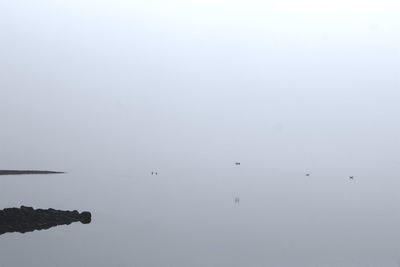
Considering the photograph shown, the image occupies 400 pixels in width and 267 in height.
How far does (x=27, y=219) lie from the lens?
3466 centimetres

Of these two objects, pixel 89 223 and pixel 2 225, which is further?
pixel 89 223

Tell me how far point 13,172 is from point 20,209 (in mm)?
57520

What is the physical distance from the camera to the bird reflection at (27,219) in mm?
31067

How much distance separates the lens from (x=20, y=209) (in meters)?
36.2

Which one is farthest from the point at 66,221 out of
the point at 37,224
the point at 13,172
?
the point at 13,172

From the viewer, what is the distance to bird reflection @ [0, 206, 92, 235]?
3107 cm

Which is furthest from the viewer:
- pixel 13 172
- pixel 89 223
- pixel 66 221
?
pixel 13 172

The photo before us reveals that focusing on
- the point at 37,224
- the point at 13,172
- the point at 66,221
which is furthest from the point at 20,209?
the point at 13,172

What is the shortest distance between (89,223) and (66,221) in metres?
10.0

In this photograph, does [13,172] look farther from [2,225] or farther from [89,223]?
Result: [2,225]

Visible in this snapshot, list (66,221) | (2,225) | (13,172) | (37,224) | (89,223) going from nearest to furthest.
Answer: (2,225) → (37,224) → (66,221) → (89,223) → (13,172)

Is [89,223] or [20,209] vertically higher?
[20,209]

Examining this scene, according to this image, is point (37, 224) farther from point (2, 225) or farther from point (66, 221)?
point (66, 221)

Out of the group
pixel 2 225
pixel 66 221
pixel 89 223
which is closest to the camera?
pixel 2 225
